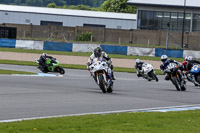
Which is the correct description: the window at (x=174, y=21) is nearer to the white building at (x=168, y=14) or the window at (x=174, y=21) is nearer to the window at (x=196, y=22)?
the white building at (x=168, y=14)

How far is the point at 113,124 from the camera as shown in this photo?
34.1ft

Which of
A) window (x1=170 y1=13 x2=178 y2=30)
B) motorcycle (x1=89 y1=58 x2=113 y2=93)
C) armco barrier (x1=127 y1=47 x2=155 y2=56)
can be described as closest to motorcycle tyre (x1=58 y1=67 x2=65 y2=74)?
motorcycle (x1=89 y1=58 x2=113 y2=93)

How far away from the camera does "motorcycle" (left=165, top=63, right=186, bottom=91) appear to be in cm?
2155

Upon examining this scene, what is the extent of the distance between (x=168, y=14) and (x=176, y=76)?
54819mm

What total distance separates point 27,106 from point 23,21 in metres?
73.9

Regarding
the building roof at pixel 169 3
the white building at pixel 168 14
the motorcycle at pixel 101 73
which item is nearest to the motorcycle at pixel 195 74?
the motorcycle at pixel 101 73

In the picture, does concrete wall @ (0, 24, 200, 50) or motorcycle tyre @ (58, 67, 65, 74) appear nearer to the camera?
motorcycle tyre @ (58, 67, 65, 74)

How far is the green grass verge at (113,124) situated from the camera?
31.3 ft

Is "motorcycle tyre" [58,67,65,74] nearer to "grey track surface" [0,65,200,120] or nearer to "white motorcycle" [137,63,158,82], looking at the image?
"white motorcycle" [137,63,158,82]

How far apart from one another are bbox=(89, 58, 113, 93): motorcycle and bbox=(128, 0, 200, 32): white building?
5576 cm

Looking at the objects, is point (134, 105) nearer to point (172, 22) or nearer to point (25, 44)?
point (25, 44)

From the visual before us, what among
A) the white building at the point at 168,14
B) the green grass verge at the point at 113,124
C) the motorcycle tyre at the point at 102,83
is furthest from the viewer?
the white building at the point at 168,14

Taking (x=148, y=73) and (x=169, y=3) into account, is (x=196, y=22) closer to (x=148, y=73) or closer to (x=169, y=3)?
(x=169, y=3)

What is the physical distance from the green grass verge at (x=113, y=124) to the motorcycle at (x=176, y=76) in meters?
9.28
